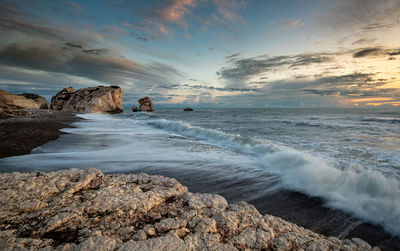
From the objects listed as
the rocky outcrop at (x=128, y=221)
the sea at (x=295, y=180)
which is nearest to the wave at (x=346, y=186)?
the sea at (x=295, y=180)

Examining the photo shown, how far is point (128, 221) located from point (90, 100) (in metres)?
55.8

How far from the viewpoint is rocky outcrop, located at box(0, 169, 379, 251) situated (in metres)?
1.45

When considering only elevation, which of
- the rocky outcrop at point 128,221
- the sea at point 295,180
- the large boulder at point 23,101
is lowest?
the sea at point 295,180

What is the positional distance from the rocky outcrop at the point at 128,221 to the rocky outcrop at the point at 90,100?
53.8m

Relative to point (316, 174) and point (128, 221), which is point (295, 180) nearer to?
point (316, 174)

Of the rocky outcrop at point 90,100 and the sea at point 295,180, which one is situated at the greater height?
the rocky outcrop at point 90,100

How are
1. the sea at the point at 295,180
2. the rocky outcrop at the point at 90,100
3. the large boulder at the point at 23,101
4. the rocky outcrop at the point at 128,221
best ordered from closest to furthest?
the rocky outcrop at the point at 128,221 → the sea at the point at 295,180 → the rocky outcrop at the point at 90,100 → the large boulder at the point at 23,101

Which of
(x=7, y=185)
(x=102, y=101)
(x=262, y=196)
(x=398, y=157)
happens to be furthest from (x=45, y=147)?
(x=102, y=101)

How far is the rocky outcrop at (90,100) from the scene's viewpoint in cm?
4872

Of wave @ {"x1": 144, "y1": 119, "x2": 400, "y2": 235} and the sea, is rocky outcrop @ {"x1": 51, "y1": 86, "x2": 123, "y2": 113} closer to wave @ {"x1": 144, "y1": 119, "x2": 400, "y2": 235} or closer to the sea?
the sea

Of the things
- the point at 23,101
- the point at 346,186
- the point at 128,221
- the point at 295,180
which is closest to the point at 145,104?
the point at 23,101

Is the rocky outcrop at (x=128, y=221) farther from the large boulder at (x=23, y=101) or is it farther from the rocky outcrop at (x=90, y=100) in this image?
the large boulder at (x=23, y=101)

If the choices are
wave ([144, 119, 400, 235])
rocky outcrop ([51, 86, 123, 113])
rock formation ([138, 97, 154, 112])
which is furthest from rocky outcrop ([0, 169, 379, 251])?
rock formation ([138, 97, 154, 112])

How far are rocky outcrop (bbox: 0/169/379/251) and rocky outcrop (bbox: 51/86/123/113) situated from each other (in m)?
53.8
